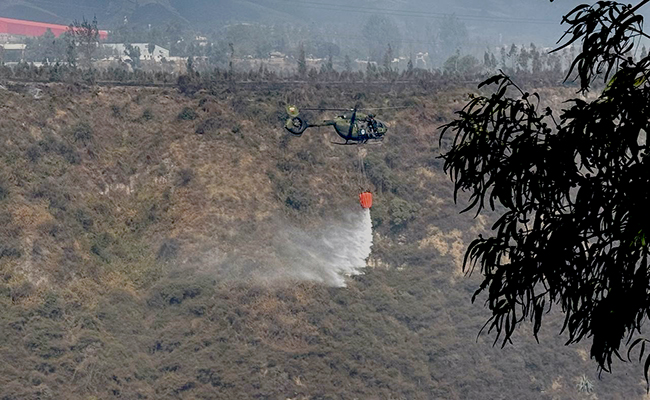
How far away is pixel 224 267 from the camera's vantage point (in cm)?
8612

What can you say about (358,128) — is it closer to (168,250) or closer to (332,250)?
(332,250)

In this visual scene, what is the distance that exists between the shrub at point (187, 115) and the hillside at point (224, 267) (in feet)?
0.52

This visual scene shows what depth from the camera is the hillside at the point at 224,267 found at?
252 ft

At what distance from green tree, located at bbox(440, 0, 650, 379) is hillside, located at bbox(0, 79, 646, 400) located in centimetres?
6290

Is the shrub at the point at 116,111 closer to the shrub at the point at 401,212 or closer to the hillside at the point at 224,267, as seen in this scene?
the hillside at the point at 224,267

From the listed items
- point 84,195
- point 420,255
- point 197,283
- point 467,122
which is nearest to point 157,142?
point 84,195

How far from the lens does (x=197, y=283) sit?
277 feet

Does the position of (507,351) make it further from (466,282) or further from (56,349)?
(56,349)

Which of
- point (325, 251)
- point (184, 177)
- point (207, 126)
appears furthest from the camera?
point (207, 126)

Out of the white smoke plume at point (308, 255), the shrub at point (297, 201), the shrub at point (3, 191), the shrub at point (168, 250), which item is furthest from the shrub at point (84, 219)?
the shrub at point (297, 201)

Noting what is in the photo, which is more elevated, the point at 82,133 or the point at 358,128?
the point at 358,128

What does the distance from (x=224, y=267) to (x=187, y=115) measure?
18209mm

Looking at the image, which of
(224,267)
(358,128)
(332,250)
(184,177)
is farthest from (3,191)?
(358,128)

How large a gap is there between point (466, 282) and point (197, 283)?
2313 cm
